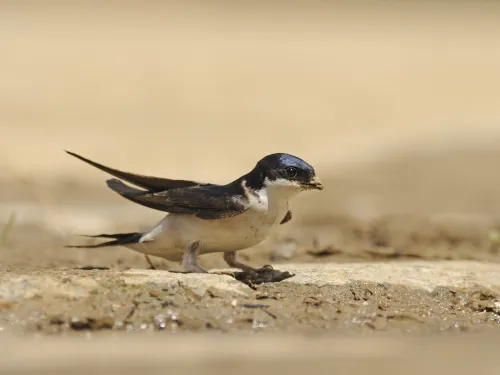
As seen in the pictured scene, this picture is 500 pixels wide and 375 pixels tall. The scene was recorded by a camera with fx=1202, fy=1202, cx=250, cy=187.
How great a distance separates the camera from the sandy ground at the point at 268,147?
6320mm

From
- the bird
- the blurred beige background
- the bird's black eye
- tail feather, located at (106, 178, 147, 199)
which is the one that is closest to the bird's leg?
the bird

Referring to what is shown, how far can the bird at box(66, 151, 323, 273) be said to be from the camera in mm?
6840

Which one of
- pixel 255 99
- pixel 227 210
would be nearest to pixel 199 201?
pixel 227 210

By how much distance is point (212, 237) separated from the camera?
22.7ft

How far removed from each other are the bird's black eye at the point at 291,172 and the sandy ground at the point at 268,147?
63 centimetres

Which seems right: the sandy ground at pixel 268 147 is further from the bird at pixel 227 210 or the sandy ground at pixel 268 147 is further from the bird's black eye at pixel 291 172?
the bird's black eye at pixel 291 172

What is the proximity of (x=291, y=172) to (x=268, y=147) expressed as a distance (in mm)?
8886

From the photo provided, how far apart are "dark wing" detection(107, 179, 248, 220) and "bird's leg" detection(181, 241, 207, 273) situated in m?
0.20

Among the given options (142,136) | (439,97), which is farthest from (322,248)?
(439,97)

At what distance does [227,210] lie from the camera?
22.3 feet

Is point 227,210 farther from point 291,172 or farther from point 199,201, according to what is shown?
point 291,172

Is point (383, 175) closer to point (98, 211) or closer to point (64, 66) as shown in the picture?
point (98, 211)

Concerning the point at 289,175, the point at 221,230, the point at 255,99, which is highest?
the point at 255,99

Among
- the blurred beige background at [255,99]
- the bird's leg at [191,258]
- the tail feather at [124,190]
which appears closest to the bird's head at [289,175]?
the bird's leg at [191,258]
